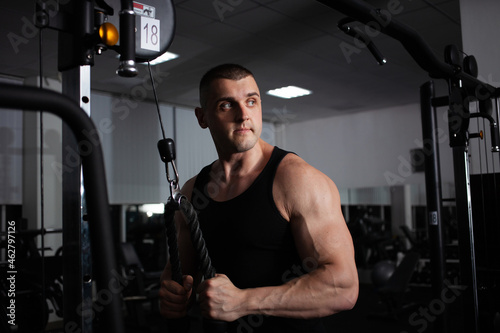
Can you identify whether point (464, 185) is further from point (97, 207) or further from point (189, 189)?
point (97, 207)

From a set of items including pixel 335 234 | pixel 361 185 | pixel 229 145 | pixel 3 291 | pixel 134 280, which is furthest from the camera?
pixel 361 185

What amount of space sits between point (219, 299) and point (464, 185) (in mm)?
1421

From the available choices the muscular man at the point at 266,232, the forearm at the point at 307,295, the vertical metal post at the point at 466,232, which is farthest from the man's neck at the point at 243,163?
the vertical metal post at the point at 466,232

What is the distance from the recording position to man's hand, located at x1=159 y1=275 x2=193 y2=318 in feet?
3.61

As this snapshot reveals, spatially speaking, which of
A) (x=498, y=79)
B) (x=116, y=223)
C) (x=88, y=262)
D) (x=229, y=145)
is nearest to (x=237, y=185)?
(x=229, y=145)

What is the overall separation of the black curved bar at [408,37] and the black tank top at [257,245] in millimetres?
486

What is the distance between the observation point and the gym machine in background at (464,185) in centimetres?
195

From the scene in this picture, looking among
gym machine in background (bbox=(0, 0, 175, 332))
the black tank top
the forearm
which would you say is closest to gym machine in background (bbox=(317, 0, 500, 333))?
the black tank top

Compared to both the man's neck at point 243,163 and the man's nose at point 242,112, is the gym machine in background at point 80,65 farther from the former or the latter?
the man's neck at point 243,163

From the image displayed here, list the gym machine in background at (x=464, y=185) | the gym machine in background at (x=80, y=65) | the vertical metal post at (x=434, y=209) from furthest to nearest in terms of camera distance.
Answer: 1. the vertical metal post at (x=434, y=209)
2. the gym machine in background at (x=464, y=185)
3. the gym machine in background at (x=80, y=65)

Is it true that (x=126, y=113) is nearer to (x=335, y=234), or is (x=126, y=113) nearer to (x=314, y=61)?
(x=314, y=61)

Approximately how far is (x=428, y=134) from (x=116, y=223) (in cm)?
444

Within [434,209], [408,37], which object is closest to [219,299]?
[408,37]

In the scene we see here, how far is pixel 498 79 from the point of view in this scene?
3.07 m
